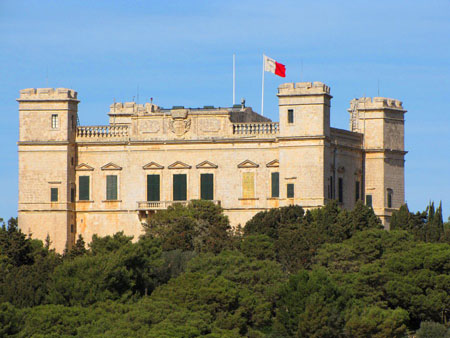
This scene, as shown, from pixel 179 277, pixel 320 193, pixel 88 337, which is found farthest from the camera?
pixel 320 193

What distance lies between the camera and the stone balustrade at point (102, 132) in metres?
87.8

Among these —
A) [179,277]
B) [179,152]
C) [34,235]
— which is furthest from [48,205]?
[179,277]

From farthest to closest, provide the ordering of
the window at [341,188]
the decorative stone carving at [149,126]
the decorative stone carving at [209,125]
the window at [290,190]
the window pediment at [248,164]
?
1. the window at [341,188]
2. the decorative stone carving at [149,126]
3. the decorative stone carving at [209,125]
4. the window pediment at [248,164]
5. the window at [290,190]

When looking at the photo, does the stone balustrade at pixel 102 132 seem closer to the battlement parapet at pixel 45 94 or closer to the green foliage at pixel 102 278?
the battlement parapet at pixel 45 94

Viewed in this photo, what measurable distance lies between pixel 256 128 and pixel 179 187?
5131 mm

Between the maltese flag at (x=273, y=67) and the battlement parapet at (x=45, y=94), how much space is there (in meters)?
10.7

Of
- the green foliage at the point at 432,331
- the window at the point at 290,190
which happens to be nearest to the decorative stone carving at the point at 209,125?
the window at the point at 290,190

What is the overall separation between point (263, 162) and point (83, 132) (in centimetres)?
998

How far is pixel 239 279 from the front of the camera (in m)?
76.0

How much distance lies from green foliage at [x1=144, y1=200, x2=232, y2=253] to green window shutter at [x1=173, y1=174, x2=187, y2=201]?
1.30m

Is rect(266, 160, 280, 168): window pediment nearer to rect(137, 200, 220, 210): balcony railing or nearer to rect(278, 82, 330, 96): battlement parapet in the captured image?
rect(278, 82, 330, 96): battlement parapet

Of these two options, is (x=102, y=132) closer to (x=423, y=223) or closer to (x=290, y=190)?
(x=290, y=190)

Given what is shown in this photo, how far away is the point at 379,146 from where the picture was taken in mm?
89188

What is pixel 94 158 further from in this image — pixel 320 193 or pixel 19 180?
pixel 320 193
